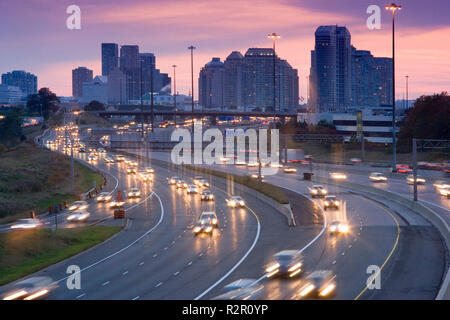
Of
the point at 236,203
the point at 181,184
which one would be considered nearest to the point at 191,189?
the point at 181,184

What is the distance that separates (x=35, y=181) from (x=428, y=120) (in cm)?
7111

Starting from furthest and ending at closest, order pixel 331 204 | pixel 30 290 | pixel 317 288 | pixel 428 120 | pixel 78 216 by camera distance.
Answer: pixel 428 120, pixel 331 204, pixel 78 216, pixel 317 288, pixel 30 290

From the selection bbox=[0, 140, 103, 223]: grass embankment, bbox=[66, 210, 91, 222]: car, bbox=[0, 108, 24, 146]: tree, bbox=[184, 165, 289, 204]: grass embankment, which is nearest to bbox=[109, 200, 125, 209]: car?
bbox=[66, 210, 91, 222]: car

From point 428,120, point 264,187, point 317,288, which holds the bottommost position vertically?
point 264,187

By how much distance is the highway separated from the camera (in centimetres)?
2330

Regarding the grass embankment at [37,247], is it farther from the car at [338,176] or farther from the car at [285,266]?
the car at [338,176]

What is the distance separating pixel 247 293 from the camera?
18.6 meters

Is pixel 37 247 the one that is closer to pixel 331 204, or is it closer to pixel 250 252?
pixel 250 252

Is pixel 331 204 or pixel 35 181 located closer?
pixel 331 204

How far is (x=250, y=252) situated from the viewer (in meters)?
31.7
